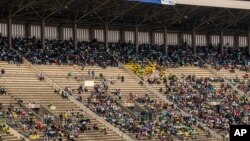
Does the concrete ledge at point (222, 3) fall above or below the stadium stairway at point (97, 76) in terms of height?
above

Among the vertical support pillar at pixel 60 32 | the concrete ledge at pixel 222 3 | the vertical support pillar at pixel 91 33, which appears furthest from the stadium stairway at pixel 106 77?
the concrete ledge at pixel 222 3

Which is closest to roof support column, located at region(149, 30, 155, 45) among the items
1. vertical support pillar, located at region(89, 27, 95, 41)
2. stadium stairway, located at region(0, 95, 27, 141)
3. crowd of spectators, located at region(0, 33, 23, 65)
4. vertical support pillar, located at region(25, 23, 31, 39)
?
vertical support pillar, located at region(89, 27, 95, 41)

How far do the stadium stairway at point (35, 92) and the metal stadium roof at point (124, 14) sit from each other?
6.79m

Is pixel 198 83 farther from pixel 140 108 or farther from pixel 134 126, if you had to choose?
pixel 134 126

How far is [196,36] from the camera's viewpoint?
6900 cm

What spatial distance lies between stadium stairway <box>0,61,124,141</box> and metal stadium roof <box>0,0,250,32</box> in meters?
6.79

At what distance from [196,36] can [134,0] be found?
18817mm

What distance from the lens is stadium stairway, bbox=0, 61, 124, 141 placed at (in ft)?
137

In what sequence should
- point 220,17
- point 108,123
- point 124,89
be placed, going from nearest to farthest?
1. point 108,123
2. point 124,89
3. point 220,17

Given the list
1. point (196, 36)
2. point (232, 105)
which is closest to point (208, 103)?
point (232, 105)

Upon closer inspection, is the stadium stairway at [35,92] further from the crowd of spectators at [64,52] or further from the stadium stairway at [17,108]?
the crowd of spectators at [64,52]

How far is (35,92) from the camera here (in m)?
45.2

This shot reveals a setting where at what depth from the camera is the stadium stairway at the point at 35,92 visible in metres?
41.8

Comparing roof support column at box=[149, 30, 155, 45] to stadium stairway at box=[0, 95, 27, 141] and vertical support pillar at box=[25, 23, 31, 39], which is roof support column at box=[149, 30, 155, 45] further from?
stadium stairway at box=[0, 95, 27, 141]
